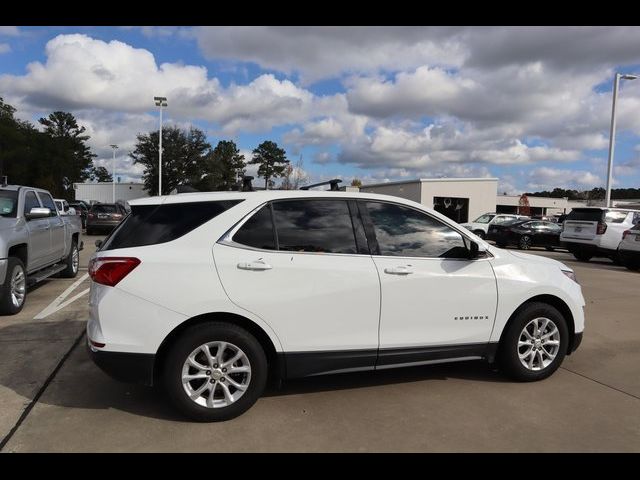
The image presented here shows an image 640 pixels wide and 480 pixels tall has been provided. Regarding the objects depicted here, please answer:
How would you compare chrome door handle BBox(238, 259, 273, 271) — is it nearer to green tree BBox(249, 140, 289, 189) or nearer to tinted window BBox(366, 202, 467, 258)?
tinted window BBox(366, 202, 467, 258)

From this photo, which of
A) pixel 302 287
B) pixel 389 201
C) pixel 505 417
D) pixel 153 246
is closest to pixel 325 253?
pixel 302 287

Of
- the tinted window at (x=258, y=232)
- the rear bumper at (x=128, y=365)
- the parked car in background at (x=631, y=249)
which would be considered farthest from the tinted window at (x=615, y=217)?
the rear bumper at (x=128, y=365)

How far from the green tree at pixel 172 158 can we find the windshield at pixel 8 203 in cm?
6764

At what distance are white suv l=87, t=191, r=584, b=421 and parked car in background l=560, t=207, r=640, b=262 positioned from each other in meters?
12.3

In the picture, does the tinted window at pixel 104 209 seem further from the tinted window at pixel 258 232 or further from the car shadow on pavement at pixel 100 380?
the tinted window at pixel 258 232

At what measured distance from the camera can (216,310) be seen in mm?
3795

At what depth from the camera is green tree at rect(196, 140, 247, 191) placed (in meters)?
75.6

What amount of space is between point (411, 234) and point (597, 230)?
43.6 ft

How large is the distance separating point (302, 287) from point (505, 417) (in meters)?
1.84
